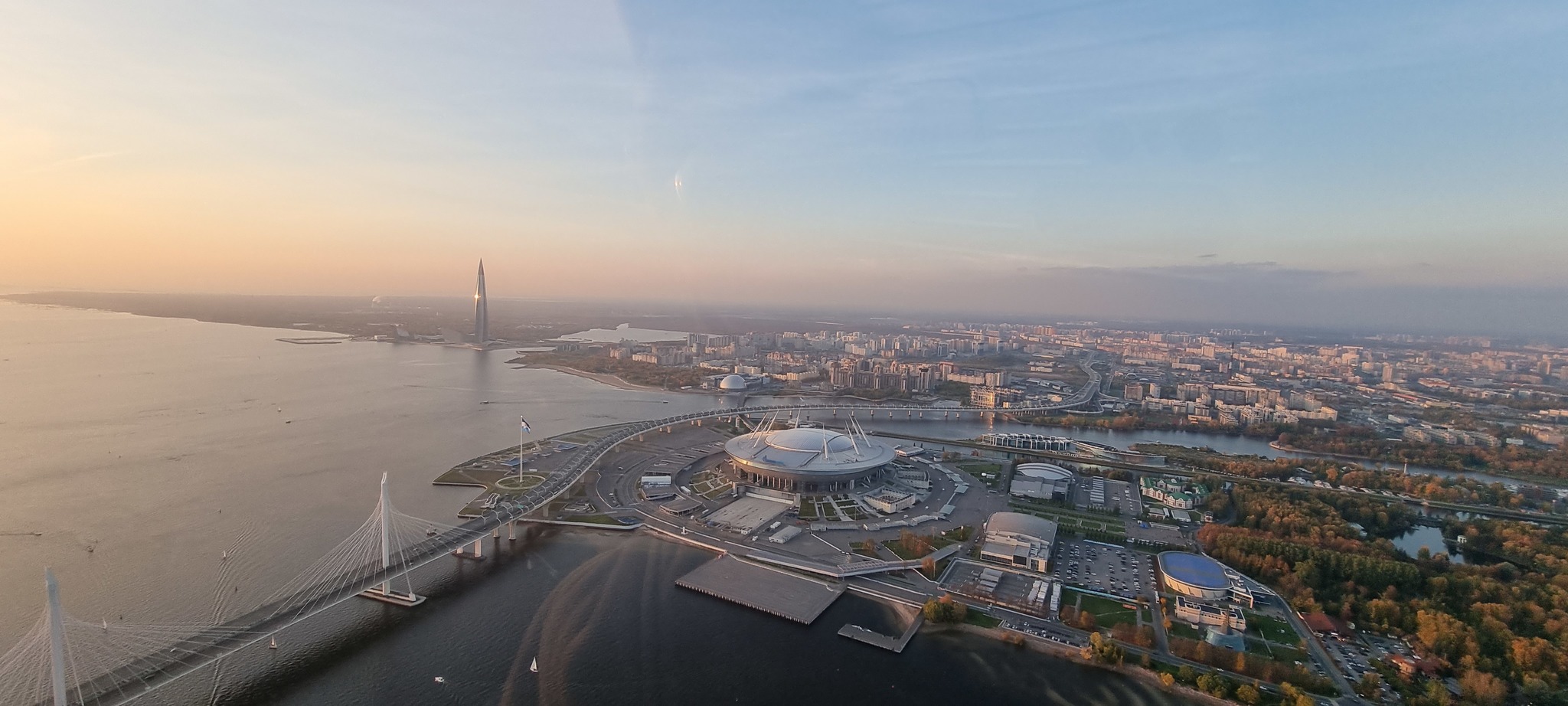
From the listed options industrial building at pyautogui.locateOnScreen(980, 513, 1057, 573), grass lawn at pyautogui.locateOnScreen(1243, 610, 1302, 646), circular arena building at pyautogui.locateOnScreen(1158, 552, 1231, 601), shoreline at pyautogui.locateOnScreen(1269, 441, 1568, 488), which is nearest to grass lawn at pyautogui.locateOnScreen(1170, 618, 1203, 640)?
grass lawn at pyautogui.locateOnScreen(1243, 610, 1302, 646)

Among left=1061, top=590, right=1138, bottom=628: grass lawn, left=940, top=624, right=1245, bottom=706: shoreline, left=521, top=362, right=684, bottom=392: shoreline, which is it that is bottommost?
left=940, top=624, right=1245, bottom=706: shoreline

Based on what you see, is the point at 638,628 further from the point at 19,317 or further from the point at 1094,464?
the point at 19,317

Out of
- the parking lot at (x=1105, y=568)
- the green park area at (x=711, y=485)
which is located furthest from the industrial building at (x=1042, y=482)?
the green park area at (x=711, y=485)

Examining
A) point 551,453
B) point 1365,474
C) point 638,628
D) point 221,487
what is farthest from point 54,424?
point 1365,474

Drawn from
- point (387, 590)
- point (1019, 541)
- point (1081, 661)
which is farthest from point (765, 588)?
point (387, 590)

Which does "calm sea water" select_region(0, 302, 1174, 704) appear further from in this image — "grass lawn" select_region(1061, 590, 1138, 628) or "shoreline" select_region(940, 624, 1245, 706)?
"grass lawn" select_region(1061, 590, 1138, 628)

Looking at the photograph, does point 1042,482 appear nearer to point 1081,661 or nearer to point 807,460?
point 807,460
